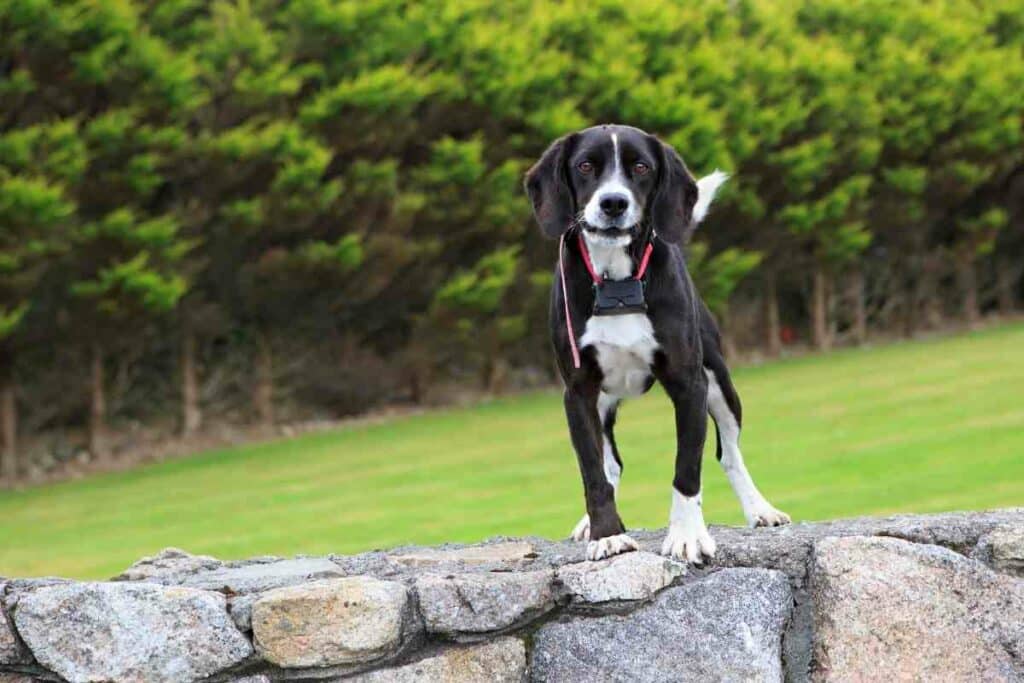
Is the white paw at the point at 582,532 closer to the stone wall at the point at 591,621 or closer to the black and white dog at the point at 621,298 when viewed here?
the black and white dog at the point at 621,298

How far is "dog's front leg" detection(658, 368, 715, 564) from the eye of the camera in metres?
4.32

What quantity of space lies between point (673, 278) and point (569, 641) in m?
1.09

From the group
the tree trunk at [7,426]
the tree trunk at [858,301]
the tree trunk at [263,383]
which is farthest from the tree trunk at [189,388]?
the tree trunk at [858,301]

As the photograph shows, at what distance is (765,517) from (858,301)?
70.5ft

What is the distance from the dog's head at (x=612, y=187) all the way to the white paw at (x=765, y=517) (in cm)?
108

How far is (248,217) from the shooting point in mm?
16625

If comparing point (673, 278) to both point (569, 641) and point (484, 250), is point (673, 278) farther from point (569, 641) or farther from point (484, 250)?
point (484, 250)

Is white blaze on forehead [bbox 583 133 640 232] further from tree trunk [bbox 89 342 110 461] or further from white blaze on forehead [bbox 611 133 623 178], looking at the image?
tree trunk [bbox 89 342 110 461]

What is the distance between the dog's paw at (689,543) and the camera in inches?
167

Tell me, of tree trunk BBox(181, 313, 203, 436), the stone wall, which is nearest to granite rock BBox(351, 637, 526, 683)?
the stone wall

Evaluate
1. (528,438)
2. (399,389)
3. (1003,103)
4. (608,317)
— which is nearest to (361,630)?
(608,317)

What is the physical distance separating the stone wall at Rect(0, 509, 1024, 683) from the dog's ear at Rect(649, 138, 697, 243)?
3.06ft

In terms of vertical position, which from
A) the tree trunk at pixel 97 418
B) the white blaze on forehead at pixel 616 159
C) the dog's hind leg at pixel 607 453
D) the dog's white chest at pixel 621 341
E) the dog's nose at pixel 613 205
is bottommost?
the tree trunk at pixel 97 418

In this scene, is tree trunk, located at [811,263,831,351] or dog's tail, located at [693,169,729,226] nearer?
dog's tail, located at [693,169,729,226]
